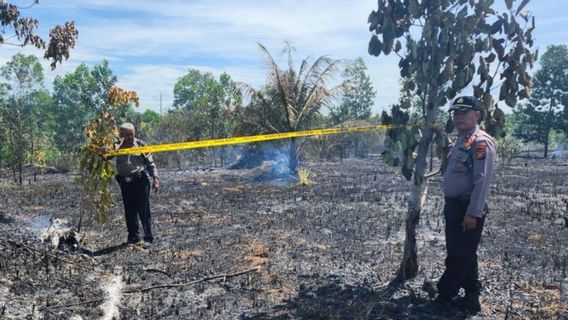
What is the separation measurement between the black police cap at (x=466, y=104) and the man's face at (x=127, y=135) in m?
4.28

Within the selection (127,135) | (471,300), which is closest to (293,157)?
(127,135)

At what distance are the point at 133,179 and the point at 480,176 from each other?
178 inches

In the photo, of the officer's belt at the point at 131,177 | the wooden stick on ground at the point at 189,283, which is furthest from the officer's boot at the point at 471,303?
the officer's belt at the point at 131,177

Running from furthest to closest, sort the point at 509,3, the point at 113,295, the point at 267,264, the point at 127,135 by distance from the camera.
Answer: the point at 127,135 → the point at 267,264 → the point at 113,295 → the point at 509,3

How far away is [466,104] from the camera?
4043 mm

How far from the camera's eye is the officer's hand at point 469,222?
152 inches

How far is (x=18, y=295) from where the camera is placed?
436 cm

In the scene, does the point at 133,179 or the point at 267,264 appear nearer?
the point at 267,264

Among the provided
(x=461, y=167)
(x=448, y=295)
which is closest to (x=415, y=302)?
(x=448, y=295)

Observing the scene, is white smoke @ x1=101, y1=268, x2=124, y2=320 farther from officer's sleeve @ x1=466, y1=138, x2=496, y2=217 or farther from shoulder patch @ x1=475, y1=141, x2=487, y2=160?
shoulder patch @ x1=475, y1=141, x2=487, y2=160

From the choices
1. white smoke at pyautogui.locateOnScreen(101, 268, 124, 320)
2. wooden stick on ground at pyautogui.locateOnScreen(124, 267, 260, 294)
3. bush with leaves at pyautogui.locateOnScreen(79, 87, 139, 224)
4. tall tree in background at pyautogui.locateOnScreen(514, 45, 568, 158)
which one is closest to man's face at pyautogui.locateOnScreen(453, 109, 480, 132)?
wooden stick on ground at pyautogui.locateOnScreen(124, 267, 260, 294)

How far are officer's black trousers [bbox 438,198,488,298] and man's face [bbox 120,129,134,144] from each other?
4292 millimetres

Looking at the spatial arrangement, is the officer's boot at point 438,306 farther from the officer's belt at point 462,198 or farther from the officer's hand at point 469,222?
the officer's belt at point 462,198

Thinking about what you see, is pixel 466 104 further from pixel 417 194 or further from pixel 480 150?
pixel 417 194
